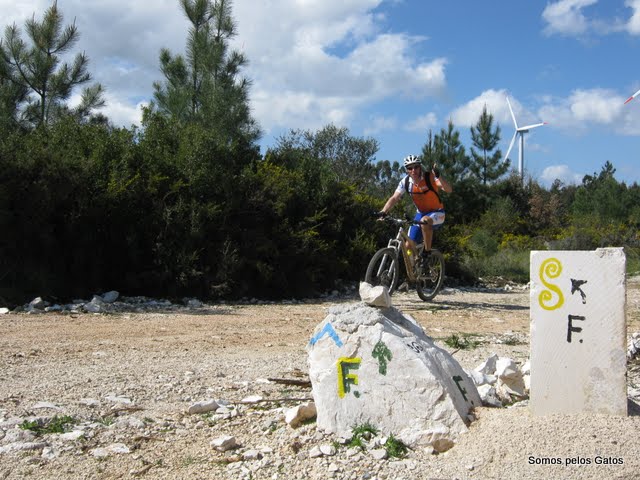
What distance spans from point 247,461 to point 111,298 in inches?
311

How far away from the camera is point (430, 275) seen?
10875mm

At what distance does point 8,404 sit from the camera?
465 centimetres

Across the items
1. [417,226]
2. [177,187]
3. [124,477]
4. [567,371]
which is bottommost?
[124,477]

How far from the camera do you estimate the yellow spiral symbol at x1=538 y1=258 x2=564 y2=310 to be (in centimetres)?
382

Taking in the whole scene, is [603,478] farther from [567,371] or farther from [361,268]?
[361,268]

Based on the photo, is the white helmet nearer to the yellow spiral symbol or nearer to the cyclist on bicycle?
the cyclist on bicycle

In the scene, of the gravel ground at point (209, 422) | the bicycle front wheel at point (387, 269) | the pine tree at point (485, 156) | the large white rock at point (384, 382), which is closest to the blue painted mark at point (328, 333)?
the large white rock at point (384, 382)

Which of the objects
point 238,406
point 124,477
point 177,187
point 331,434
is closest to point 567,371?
point 331,434

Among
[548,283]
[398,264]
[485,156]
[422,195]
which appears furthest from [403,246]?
[485,156]

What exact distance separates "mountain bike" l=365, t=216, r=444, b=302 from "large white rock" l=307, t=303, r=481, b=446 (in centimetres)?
511

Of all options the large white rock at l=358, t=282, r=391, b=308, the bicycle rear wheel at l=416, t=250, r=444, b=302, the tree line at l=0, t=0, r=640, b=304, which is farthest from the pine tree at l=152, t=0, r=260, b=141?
the large white rock at l=358, t=282, r=391, b=308

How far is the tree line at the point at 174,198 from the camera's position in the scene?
11.1 m

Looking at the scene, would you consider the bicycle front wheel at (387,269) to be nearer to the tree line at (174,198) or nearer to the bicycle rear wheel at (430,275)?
the bicycle rear wheel at (430,275)

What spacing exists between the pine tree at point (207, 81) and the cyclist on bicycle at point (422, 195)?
24.6 ft
